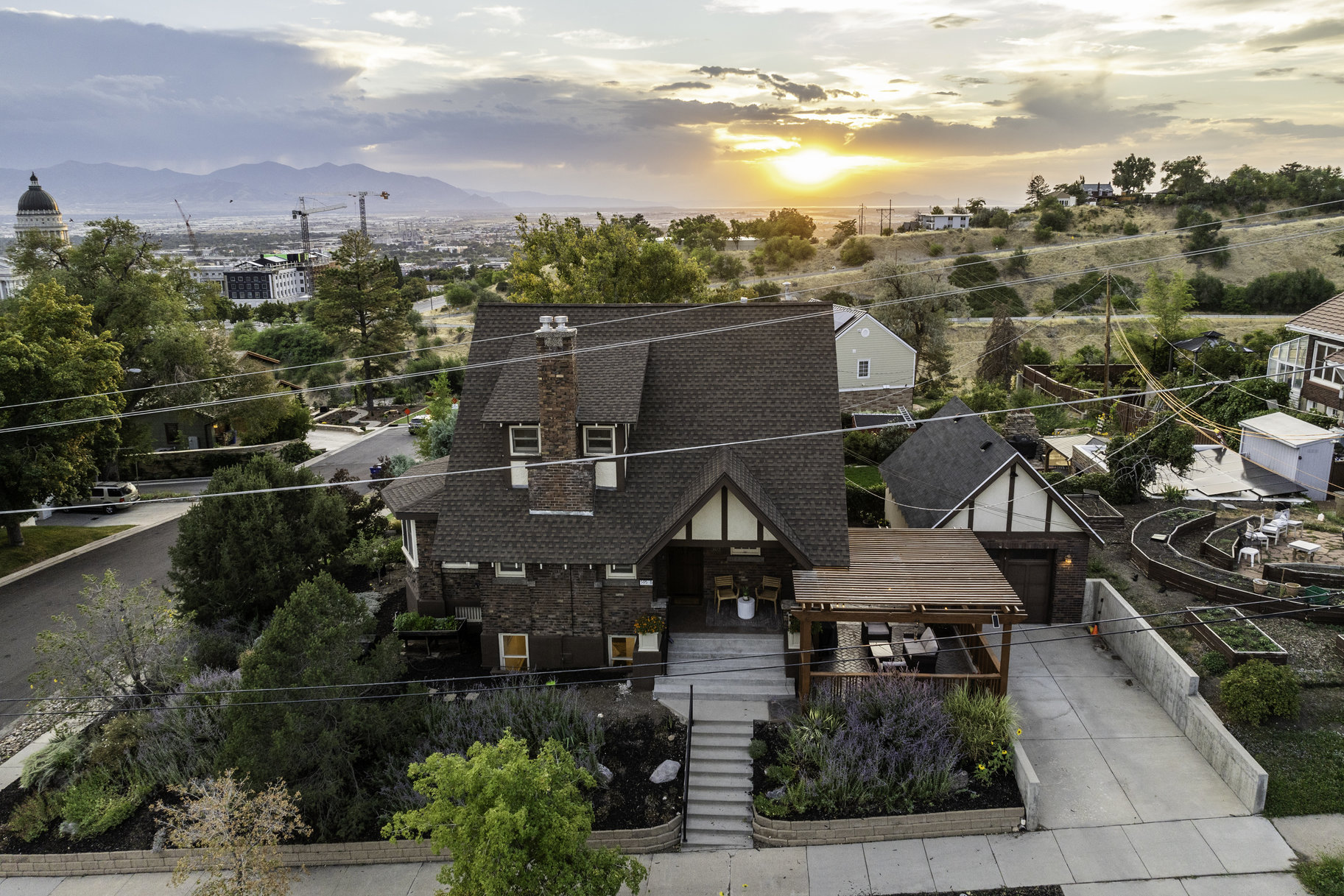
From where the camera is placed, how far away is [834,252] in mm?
116688

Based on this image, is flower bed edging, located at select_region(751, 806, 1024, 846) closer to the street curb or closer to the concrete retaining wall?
the concrete retaining wall

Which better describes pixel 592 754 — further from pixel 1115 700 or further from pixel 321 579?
pixel 1115 700

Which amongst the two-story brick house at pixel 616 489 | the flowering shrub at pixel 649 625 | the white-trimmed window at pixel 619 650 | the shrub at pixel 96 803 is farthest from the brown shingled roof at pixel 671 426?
the shrub at pixel 96 803

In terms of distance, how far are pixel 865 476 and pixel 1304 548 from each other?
1594 cm

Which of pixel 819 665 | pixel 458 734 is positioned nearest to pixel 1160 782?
pixel 819 665

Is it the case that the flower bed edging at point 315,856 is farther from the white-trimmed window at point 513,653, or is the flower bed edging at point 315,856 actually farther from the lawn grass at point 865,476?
the lawn grass at point 865,476

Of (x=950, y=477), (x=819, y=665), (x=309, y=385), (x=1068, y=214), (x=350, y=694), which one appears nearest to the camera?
(x=350, y=694)

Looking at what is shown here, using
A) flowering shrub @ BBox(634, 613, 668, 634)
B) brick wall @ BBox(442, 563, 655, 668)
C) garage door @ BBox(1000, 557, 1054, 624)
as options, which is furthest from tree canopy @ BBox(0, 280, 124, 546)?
garage door @ BBox(1000, 557, 1054, 624)

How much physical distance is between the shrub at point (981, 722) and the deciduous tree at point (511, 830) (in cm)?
819

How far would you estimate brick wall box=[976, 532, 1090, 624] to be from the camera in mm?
23188

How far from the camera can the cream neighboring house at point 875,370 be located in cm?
4984

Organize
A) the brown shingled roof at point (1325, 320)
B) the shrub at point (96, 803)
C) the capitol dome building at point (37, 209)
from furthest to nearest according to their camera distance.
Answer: the capitol dome building at point (37, 209) < the brown shingled roof at point (1325, 320) < the shrub at point (96, 803)

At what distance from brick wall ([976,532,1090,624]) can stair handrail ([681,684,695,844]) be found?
9897 millimetres

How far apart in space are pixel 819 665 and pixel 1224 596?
12038 mm
